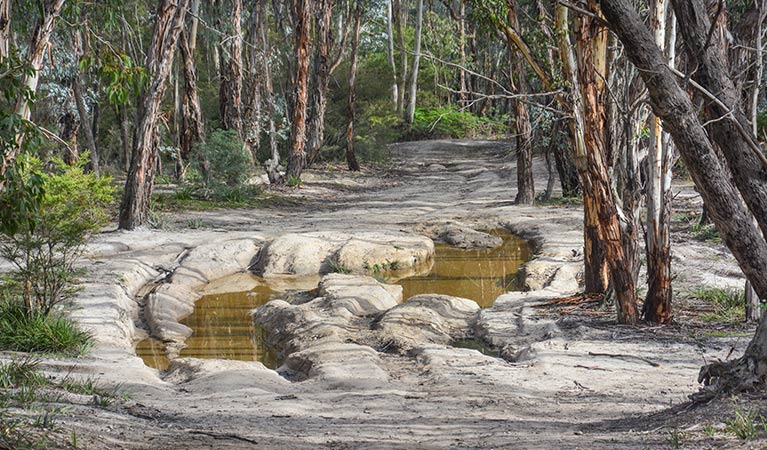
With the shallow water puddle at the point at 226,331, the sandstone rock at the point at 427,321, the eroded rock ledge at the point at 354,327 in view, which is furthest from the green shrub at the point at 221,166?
the sandstone rock at the point at 427,321

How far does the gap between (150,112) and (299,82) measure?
8.05 metres

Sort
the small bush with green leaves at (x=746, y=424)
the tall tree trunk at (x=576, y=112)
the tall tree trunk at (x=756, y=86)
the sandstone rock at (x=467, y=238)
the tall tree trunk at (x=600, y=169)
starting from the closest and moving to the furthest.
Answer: the small bush with green leaves at (x=746, y=424)
the tall tree trunk at (x=756, y=86)
the tall tree trunk at (x=600, y=169)
the tall tree trunk at (x=576, y=112)
the sandstone rock at (x=467, y=238)

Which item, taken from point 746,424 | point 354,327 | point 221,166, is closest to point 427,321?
point 354,327

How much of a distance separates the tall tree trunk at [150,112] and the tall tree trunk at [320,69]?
9.78 m

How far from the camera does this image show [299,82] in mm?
21156

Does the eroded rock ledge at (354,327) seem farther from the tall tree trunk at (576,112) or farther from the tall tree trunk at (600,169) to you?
the tall tree trunk at (576,112)

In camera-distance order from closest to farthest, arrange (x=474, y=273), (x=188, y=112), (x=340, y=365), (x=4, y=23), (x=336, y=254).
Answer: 1. (x=4, y=23)
2. (x=340, y=365)
3. (x=336, y=254)
4. (x=474, y=273)
5. (x=188, y=112)

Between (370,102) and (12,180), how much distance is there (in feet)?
89.1

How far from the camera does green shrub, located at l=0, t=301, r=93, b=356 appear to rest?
7309 mm

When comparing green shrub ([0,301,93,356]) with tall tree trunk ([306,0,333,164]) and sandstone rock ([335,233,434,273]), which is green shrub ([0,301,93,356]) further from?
tall tree trunk ([306,0,333,164])

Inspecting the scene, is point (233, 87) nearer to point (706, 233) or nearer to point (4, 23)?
point (706, 233)

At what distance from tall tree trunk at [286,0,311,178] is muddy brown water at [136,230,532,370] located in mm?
7427

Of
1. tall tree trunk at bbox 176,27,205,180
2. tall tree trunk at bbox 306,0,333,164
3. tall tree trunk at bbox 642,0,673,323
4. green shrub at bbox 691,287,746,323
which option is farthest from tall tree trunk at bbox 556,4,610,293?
tall tree trunk at bbox 306,0,333,164

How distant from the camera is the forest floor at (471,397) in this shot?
15.3 feet
